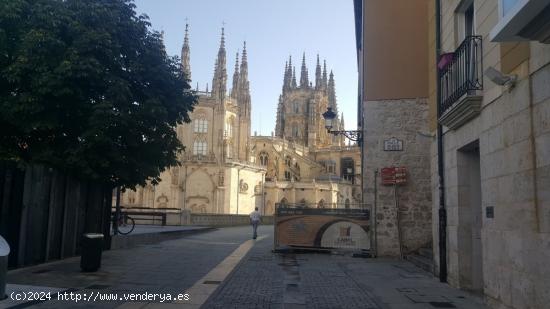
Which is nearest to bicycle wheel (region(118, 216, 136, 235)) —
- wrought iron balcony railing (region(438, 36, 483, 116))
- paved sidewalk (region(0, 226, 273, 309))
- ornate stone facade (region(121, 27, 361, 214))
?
paved sidewalk (region(0, 226, 273, 309))

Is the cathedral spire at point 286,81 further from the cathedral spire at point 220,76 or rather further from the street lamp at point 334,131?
the street lamp at point 334,131

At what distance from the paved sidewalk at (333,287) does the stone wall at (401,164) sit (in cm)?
198

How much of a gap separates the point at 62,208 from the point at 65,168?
3.87 ft

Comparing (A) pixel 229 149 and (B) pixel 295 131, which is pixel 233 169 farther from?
(B) pixel 295 131

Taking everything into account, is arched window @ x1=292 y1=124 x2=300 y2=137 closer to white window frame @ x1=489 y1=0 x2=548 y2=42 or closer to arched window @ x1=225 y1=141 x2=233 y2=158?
arched window @ x1=225 y1=141 x2=233 y2=158

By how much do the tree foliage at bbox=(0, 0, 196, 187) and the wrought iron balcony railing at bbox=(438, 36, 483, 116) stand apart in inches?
273

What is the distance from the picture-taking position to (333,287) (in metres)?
10.4

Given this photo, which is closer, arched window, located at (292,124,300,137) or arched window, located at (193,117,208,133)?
arched window, located at (193,117,208,133)

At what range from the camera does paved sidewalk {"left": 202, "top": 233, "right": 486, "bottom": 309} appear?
8.59 meters

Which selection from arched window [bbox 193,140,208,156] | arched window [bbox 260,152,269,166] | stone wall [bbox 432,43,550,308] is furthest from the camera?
arched window [bbox 260,152,269,166]

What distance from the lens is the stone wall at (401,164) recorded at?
17.1 m

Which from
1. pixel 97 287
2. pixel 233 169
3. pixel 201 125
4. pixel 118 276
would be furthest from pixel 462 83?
pixel 201 125

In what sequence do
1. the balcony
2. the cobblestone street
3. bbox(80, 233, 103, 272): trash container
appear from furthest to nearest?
1. bbox(80, 233, 103, 272): trash container
2. the balcony
3. the cobblestone street

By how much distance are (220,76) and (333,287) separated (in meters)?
55.0
